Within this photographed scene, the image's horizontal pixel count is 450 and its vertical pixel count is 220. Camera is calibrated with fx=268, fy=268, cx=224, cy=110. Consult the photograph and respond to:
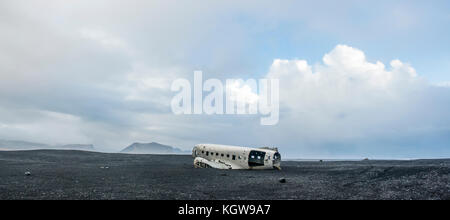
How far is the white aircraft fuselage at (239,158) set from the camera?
34.8 m

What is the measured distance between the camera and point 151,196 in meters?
15.9

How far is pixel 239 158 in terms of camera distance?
1395 inches

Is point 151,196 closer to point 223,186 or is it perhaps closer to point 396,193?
point 223,186

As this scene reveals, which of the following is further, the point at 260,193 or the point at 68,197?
the point at 260,193

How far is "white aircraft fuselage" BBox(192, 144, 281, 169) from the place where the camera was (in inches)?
1369

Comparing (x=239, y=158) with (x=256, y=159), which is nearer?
(x=256, y=159)
